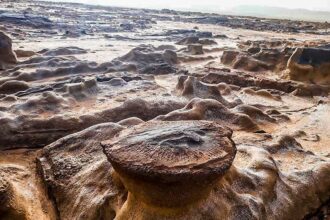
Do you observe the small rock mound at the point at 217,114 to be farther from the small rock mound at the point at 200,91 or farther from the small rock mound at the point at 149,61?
the small rock mound at the point at 149,61

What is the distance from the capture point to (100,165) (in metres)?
3.26

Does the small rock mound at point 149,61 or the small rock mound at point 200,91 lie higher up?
the small rock mound at point 200,91

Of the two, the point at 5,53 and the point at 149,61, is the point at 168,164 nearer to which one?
the point at 5,53

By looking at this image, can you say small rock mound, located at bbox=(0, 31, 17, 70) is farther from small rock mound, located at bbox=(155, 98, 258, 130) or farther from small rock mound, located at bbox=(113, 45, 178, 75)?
small rock mound, located at bbox=(155, 98, 258, 130)

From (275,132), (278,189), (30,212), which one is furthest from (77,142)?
(275,132)

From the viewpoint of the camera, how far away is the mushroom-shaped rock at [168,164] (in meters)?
2.24

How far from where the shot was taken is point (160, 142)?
8.34 ft

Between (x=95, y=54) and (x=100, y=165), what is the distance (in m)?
8.18

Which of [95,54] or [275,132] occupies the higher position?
[275,132]

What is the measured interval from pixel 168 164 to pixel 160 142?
0.30 meters

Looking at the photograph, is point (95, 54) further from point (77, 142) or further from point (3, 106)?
point (77, 142)

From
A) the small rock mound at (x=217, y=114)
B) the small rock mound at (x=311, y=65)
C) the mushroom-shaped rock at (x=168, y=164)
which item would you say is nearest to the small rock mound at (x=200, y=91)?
the small rock mound at (x=217, y=114)

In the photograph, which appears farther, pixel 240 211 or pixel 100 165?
pixel 100 165

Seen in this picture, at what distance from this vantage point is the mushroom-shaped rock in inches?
88.2
